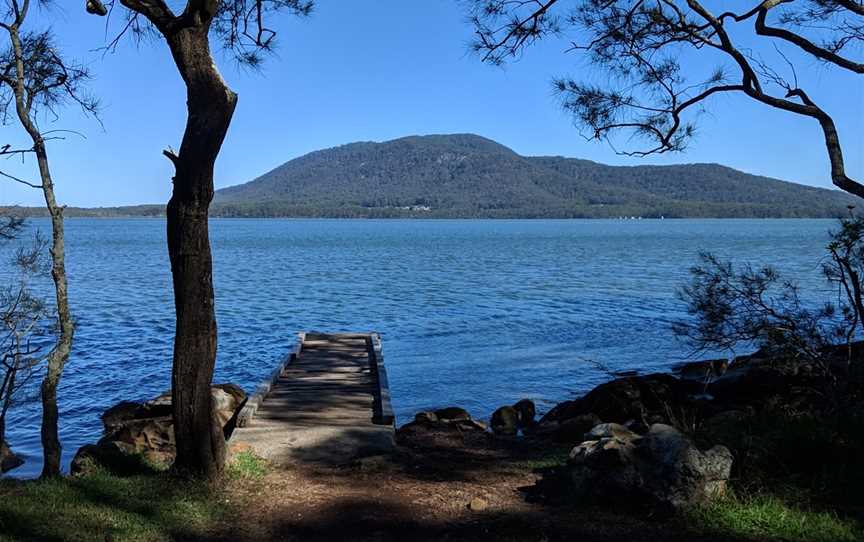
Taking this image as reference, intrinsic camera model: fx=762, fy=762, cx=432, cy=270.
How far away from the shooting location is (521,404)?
12375 mm

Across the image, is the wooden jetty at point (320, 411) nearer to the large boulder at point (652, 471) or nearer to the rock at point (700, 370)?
the large boulder at point (652, 471)

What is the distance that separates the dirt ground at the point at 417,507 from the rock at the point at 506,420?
3.67 m

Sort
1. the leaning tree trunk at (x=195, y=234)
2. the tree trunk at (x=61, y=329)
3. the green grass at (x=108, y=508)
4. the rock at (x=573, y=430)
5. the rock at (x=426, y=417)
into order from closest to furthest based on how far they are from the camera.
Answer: the green grass at (x=108, y=508)
the leaning tree trunk at (x=195, y=234)
the tree trunk at (x=61, y=329)
the rock at (x=573, y=430)
the rock at (x=426, y=417)

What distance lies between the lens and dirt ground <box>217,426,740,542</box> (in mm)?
5215

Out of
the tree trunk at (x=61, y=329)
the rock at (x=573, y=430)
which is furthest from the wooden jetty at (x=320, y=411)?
the rock at (x=573, y=430)

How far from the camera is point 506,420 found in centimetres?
1180

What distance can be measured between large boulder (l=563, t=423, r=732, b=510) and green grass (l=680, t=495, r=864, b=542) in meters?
0.13

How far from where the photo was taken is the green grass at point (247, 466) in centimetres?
651

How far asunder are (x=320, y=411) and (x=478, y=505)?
4.06 metres

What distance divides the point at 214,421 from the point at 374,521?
1649mm

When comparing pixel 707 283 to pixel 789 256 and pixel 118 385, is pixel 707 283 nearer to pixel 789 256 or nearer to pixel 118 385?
pixel 118 385

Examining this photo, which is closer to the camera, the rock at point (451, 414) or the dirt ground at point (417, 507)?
the dirt ground at point (417, 507)

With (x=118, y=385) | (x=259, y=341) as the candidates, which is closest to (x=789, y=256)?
(x=259, y=341)

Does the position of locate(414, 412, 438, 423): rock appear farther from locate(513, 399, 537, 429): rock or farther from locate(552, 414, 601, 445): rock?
locate(552, 414, 601, 445): rock
